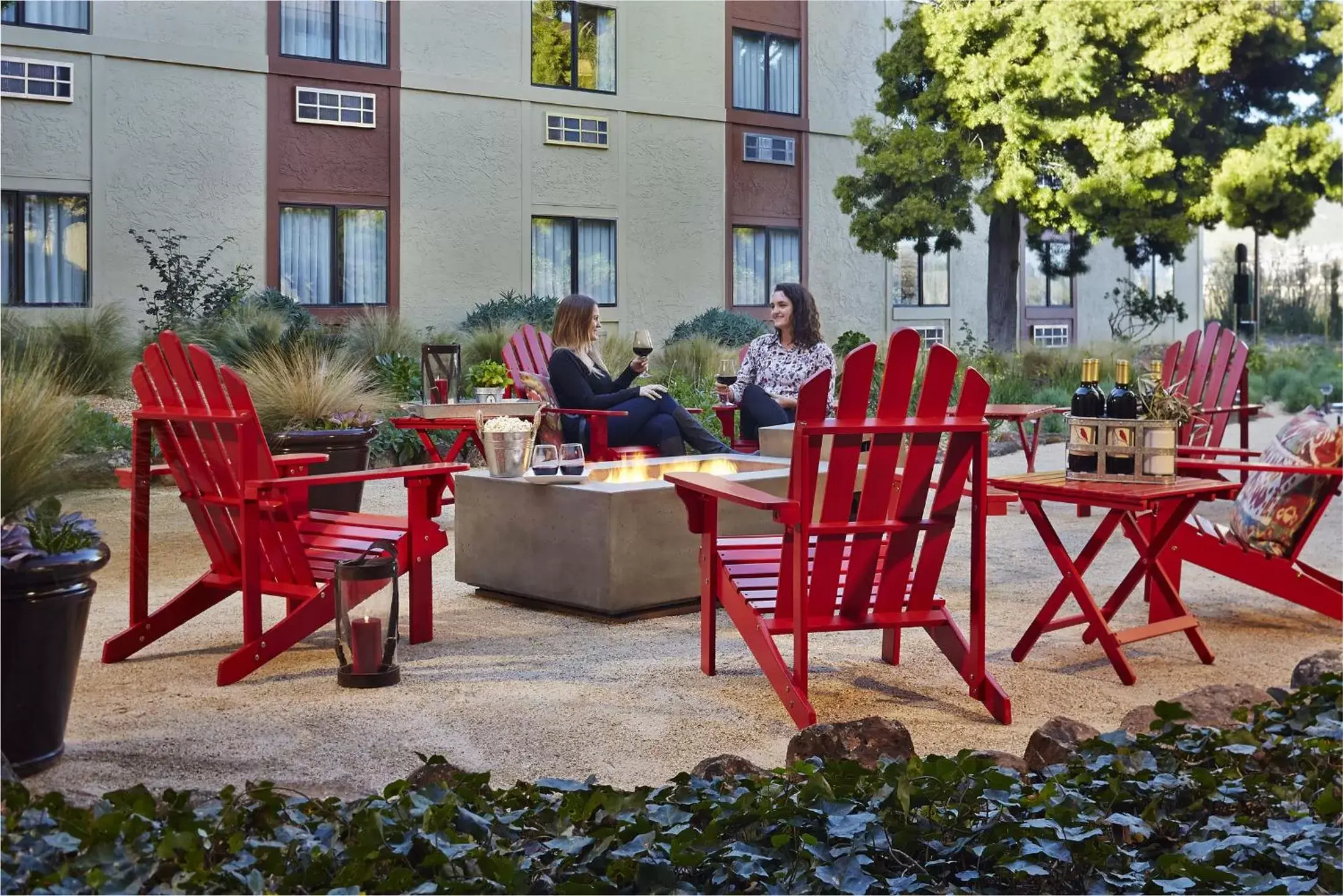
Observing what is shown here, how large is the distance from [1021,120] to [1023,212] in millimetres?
1110

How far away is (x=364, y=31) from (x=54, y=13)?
2.52 metres

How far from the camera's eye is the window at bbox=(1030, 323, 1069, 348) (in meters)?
18.4

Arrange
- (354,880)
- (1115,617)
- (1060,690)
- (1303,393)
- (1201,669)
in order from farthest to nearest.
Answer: (1303,393), (1115,617), (1201,669), (1060,690), (354,880)

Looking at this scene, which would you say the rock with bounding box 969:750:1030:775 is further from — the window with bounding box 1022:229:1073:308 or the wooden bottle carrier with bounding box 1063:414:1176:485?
the window with bounding box 1022:229:1073:308

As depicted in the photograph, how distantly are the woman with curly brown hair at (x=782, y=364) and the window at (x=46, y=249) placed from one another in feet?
19.4

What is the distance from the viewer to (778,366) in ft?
21.0

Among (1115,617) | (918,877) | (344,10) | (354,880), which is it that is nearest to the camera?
(354,880)

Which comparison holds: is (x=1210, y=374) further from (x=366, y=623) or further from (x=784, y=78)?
(x=784, y=78)

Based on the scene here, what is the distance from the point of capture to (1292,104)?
47.6 feet

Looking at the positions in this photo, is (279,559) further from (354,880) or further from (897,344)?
(354,880)

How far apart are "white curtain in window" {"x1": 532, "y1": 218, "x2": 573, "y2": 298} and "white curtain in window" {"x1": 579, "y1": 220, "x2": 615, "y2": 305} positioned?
156 millimetres

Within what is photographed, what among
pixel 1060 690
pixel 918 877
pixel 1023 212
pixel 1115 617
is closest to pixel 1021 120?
pixel 1023 212

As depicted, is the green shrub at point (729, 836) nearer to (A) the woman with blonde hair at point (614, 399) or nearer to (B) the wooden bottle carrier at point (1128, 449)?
(B) the wooden bottle carrier at point (1128, 449)

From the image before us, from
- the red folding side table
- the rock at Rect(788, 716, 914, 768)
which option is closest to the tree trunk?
the red folding side table
